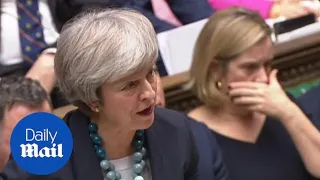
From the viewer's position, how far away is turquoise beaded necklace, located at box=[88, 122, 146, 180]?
117 cm

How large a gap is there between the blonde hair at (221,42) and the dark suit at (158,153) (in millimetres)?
415

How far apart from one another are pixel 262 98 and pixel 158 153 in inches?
21.5

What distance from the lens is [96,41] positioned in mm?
1070

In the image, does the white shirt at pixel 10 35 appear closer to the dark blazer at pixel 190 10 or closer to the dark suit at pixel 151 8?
the dark suit at pixel 151 8

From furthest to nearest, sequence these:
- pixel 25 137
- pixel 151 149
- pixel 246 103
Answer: pixel 246 103 < pixel 151 149 < pixel 25 137

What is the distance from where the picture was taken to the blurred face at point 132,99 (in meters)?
1.10

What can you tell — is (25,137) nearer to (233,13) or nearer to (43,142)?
(43,142)

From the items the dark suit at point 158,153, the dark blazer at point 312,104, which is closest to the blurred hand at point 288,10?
the dark blazer at point 312,104

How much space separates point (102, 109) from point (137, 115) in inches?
2.7

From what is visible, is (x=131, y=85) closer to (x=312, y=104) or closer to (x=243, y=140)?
(x=243, y=140)

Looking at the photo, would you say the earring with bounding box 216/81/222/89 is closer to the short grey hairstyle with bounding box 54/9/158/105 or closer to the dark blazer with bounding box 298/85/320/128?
the dark blazer with bounding box 298/85/320/128

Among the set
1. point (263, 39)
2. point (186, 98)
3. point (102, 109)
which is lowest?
point (186, 98)

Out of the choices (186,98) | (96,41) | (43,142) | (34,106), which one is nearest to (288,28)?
(186,98)

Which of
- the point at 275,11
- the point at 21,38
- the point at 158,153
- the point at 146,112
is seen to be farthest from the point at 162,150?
the point at 275,11
